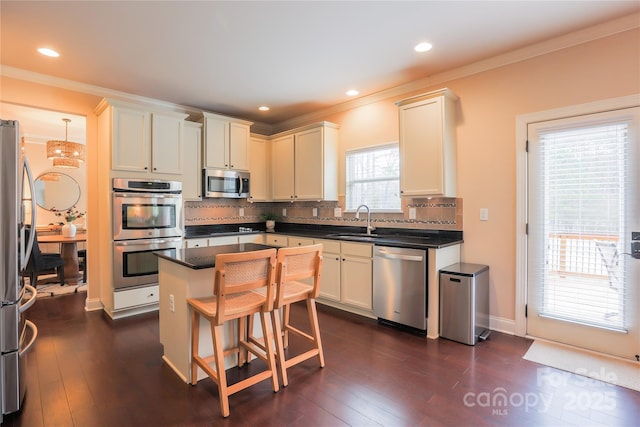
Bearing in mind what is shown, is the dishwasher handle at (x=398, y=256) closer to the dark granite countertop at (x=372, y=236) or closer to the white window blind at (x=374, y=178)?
the dark granite countertop at (x=372, y=236)

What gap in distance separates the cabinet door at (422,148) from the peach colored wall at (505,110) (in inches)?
12.2

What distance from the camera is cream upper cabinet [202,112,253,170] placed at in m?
4.55

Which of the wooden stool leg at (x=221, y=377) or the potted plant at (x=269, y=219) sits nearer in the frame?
the wooden stool leg at (x=221, y=377)

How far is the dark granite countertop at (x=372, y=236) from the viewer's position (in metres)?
3.27

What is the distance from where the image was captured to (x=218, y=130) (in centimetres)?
466

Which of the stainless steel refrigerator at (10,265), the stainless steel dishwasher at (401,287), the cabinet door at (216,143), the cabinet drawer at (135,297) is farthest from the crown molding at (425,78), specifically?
the cabinet drawer at (135,297)

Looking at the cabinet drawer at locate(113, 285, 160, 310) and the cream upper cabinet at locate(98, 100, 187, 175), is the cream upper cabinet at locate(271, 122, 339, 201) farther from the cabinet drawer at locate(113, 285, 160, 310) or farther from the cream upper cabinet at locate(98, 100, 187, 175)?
the cabinet drawer at locate(113, 285, 160, 310)

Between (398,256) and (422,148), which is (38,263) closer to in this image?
(398,256)

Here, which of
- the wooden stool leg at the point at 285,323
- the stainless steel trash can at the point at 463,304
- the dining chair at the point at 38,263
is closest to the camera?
the wooden stool leg at the point at 285,323

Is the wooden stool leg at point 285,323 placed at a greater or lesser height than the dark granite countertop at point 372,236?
lesser

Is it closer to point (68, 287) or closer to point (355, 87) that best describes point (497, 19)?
point (355, 87)

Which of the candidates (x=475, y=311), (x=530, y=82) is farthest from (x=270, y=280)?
(x=530, y=82)

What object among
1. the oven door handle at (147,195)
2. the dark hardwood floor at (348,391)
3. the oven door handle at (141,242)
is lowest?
the dark hardwood floor at (348,391)

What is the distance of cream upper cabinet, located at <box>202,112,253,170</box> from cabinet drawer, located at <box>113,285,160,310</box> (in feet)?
5.87
